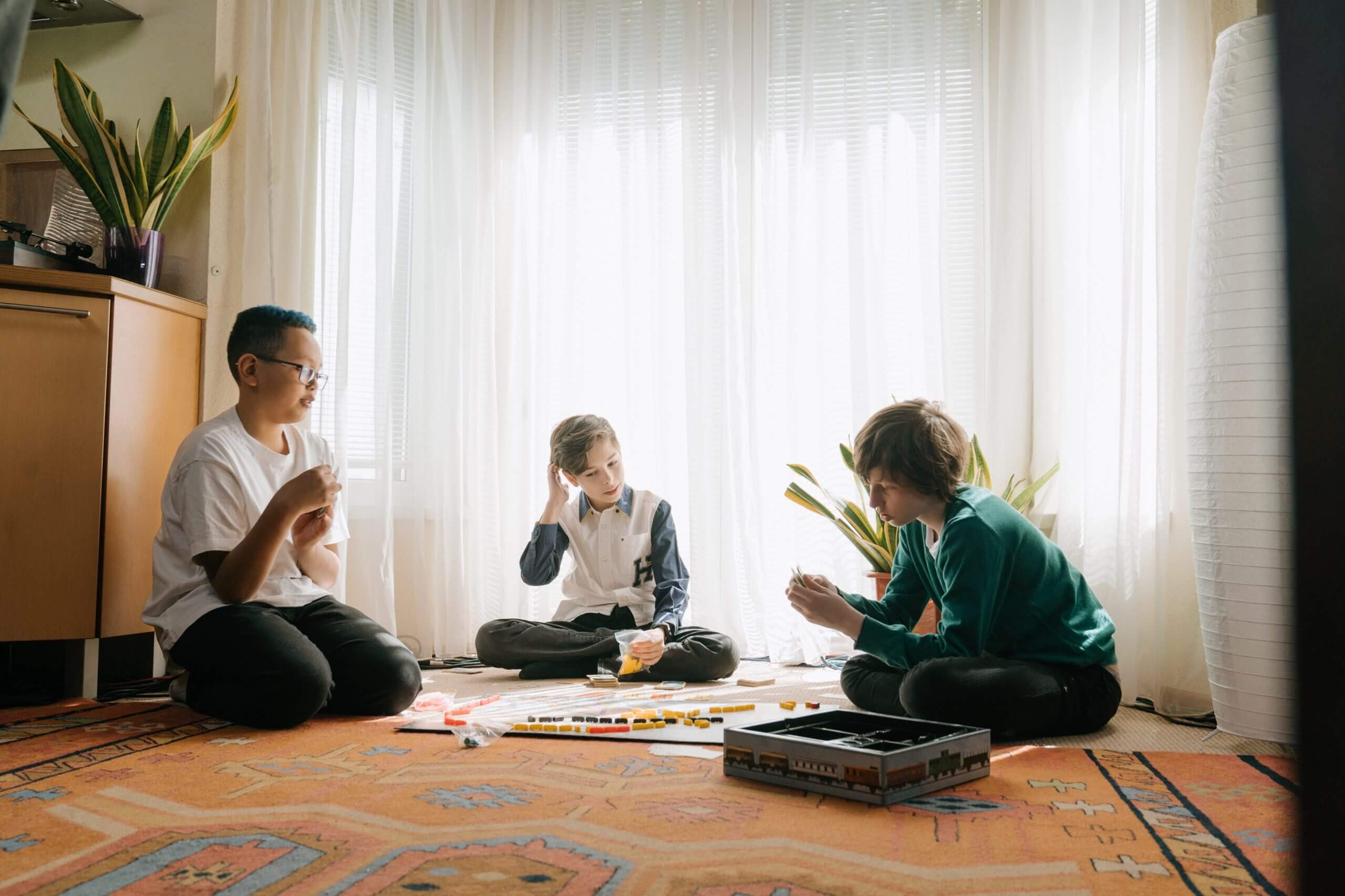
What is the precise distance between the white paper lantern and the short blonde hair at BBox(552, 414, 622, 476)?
144 cm

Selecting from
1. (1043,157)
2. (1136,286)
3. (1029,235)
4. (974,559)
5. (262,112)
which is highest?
(262,112)

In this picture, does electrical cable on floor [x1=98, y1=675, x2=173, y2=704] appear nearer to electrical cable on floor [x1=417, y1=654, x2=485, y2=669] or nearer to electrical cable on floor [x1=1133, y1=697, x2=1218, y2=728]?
electrical cable on floor [x1=417, y1=654, x2=485, y2=669]

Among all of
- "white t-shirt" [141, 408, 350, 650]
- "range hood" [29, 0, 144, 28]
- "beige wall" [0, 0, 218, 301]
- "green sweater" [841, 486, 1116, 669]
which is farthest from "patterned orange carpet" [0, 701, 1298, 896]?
"range hood" [29, 0, 144, 28]

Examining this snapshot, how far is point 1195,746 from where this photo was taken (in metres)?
1.88

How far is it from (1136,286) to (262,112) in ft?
7.94

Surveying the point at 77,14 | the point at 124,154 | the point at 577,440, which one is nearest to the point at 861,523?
the point at 577,440

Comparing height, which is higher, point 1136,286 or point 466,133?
point 466,133

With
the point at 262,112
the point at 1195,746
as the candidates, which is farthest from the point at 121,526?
the point at 1195,746

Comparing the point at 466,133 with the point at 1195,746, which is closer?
the point at 1195,746

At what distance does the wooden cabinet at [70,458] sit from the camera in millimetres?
2279

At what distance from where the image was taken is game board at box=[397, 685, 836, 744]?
1.87 m

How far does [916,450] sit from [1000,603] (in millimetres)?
330

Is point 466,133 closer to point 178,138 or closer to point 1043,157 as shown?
point 178,138

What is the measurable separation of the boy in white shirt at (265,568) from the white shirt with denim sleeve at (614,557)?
0.61 meters
